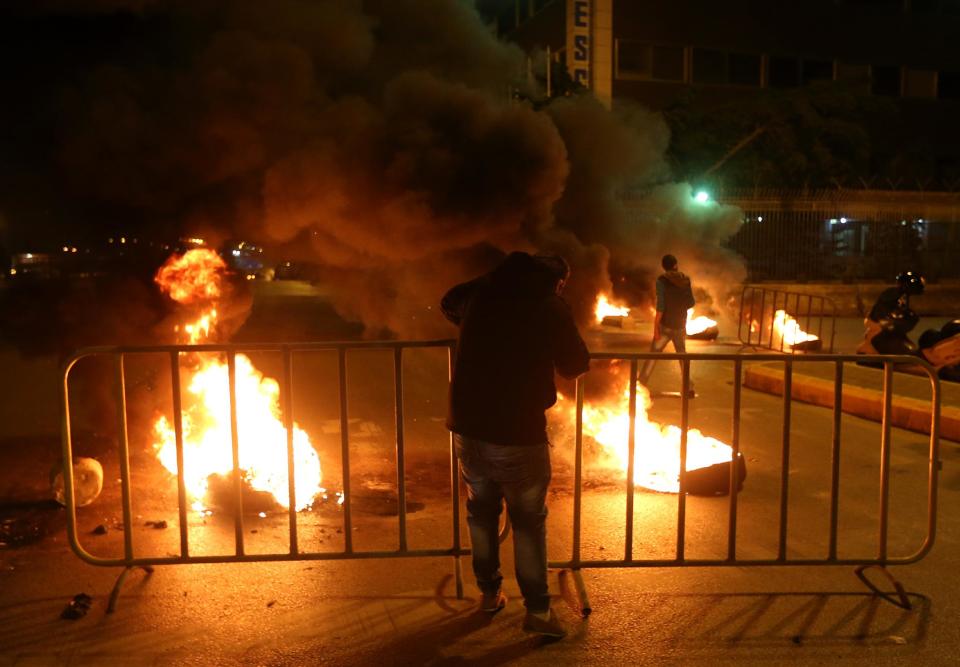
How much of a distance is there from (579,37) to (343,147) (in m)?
20.5

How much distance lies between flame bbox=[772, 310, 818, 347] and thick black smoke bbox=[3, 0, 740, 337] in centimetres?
536

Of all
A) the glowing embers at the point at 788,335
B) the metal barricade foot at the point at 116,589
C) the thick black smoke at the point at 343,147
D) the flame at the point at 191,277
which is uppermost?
the thick black smoke at the point at 343,147

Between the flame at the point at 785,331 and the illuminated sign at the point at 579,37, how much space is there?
14.1 meters

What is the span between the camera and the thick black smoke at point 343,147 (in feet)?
22.0

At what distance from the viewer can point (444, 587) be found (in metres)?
4.32

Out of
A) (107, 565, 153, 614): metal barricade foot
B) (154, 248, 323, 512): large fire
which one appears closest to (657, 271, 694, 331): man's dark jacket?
(154, 248, 323, 512): large fire

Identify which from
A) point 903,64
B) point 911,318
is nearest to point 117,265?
point 911,318

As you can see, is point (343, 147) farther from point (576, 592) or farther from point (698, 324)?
point (698, 324)

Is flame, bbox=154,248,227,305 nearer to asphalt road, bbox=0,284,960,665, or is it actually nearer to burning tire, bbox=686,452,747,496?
asphalt road, bbox=0,284,960,665

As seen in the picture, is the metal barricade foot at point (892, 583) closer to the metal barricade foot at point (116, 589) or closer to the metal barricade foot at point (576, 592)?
the metal barricade foot at point (576, 592)


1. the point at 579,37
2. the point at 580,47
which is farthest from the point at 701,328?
the point at 579,37

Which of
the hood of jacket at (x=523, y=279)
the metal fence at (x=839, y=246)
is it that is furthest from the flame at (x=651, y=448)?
the metal fence at (x=839, y=246)

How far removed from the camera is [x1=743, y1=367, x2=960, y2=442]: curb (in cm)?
779

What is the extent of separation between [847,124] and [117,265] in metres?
22.8
